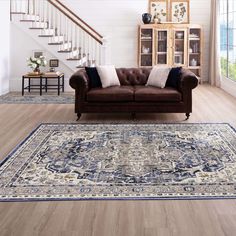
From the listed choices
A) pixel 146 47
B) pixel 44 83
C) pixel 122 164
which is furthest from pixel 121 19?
pixel 122 164

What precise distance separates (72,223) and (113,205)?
416 mm

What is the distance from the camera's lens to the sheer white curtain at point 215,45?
986cm

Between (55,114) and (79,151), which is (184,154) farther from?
(55,114)

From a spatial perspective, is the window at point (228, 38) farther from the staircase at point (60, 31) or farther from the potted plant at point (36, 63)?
the potted plant at point (36, 63)

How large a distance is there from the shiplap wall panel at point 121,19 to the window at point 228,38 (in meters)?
0.76

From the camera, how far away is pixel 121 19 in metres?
10.5

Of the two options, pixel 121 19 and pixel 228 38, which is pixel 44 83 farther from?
pixel 228 38

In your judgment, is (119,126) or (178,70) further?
(178,70)

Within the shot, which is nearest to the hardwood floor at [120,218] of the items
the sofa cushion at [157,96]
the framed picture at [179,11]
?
the sofa cushion at [157,96]

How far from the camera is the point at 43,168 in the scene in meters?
3.89

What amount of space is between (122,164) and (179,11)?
23.9 ft

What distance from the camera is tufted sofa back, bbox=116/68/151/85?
6746 mm

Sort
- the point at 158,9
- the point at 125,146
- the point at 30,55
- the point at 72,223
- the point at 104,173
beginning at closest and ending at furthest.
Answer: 1. the point at 72,223
2. the point at 104,173
3. the point at 125,146
4. the point at 30,55
5. the point at 158,9

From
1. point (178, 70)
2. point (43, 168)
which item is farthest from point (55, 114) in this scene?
point (43, 168)
